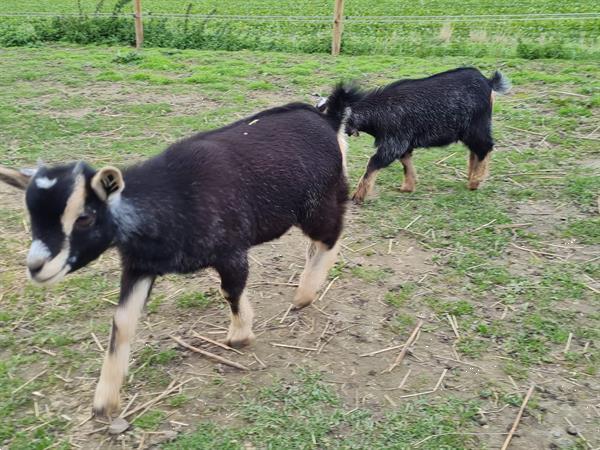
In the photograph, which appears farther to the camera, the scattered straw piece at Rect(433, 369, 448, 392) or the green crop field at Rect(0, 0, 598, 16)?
the green crop field at Rect(0, 0, 598, 16)

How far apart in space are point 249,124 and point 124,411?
2304 mm

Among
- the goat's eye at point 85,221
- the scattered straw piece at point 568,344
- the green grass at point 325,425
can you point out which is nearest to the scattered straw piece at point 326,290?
the green grass at point 325,425

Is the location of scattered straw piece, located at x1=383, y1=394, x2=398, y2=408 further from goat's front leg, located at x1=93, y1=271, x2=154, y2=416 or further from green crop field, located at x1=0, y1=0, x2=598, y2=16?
green crop field, located at x1=0, y1=0, x2=598, y2=16

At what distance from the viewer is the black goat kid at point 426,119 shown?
725cm

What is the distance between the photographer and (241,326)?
444cm

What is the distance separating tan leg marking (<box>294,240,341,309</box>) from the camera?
4992 mm

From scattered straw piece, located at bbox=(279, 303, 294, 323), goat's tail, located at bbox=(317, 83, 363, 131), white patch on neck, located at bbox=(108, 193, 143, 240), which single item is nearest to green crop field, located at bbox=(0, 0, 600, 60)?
goat's tail, located at bbox=(317, 83, 363, 131)

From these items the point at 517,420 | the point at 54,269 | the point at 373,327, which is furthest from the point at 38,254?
the point at 517,420

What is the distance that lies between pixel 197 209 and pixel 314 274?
139 cm

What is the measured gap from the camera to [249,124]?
4.75m

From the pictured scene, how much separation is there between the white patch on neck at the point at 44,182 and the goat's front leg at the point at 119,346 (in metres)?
0.87

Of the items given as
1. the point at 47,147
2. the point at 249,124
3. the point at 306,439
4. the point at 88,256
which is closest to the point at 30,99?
the point at 47,147

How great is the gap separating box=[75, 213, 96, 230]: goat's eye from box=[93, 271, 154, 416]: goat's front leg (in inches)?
21.6

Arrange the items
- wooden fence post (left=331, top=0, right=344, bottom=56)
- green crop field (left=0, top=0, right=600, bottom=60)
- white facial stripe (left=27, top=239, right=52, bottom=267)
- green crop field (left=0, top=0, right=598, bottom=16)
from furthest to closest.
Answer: green crop field (left=0, top=0, right=598, bottom=16) → wooden fence post (left=331, top=0, right=344, bottom=56) → green crop field (left=0, top=0, right=600, bottom=60) → white facial stripe (left=27, top=239, right=52, bottom=267)
